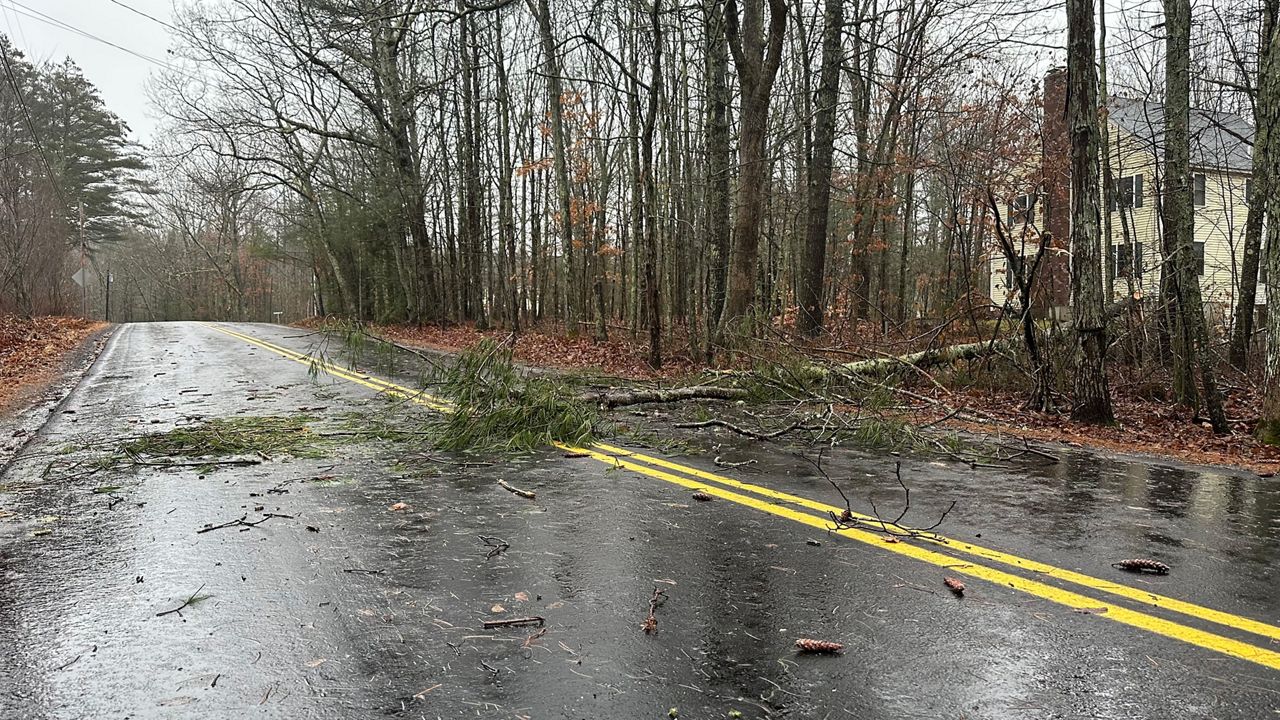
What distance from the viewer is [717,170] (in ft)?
47.6

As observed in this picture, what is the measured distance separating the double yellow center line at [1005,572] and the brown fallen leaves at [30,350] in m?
9.39

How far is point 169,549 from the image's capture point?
4176 mm

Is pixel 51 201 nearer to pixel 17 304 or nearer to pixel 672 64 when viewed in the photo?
pixel 17 304

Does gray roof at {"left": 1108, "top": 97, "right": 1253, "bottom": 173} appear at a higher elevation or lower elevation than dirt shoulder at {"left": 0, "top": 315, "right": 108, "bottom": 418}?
higher

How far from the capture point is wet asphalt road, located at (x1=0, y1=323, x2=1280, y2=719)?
2.60m

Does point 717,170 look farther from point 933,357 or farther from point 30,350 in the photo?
point 30,350

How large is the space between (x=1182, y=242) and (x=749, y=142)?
22.5 ft

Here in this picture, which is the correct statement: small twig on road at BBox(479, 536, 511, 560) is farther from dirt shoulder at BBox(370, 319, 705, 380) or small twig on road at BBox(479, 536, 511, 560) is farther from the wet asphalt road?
dirt shoulder at BBox(370, 319, 705, 380)

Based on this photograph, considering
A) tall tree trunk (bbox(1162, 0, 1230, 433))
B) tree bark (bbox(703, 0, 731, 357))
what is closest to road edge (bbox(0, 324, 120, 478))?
tree bark (bbox(703, 0, 731, 357))

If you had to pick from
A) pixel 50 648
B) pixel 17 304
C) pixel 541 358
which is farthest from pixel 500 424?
pixel 17 304

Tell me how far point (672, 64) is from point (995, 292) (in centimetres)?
2415

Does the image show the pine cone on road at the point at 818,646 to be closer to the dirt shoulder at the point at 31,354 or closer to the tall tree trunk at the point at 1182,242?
the tall tree trunk at the point at 1182,242

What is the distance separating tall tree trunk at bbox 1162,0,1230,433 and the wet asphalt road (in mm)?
3731

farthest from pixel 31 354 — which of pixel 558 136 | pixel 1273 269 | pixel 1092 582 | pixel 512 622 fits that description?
pixel 1273 269
